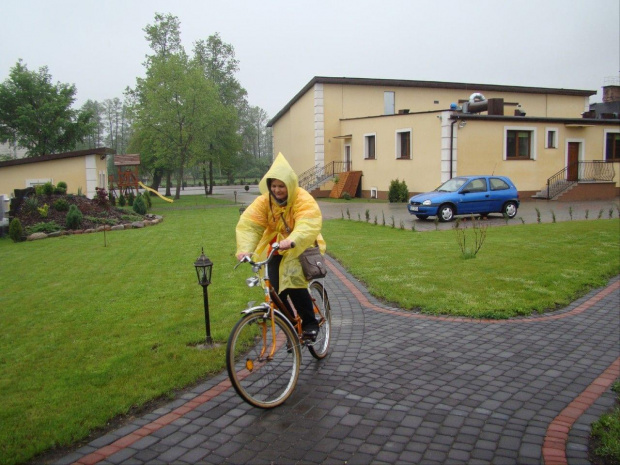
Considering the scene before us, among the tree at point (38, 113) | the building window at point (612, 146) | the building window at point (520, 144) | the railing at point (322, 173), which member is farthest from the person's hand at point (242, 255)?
the tree at point (38, 113)

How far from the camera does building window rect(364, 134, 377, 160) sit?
115 feet

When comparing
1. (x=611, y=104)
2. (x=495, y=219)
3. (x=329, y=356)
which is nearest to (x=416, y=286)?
(x=329, y=356)

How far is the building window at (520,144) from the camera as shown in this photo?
30.5 meters

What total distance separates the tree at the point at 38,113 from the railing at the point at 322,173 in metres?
23.3

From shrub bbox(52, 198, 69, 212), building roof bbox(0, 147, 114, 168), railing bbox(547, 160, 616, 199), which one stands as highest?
building roof bbox(0, 147, 114, 168)

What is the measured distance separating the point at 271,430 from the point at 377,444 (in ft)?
2.66

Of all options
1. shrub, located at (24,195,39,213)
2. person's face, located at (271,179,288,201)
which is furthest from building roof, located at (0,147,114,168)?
person's face, located at (271,179,288,201)

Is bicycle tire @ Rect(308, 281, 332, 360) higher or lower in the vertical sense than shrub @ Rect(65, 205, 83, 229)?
lower

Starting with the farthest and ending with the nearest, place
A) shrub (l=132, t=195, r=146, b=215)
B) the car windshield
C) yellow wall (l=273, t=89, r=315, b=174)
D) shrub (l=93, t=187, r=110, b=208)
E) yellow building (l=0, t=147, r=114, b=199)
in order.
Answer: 1. yellow wall (l=273, t=89, r=315, b=174)
2. yellow building (l=0, t=147, r=114, b=199)
3. shrub (l=132, t=195, r=146, b=215)
4. shrub (l=93, t=187, r=110, b=208)
5. the car windshield

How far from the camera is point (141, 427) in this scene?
168 inches

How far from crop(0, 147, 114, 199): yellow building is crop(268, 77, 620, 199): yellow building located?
15.3 meters

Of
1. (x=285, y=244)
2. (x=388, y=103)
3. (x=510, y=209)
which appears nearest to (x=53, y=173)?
(x=510, y=209)

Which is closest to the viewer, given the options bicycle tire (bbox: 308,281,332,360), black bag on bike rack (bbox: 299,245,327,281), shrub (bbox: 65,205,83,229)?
black bag on bike rack (bbox: 299,245,327,281)

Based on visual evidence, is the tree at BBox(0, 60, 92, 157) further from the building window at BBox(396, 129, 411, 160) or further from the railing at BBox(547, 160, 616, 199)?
the railing at BBox(547, 160, 616, 199)
